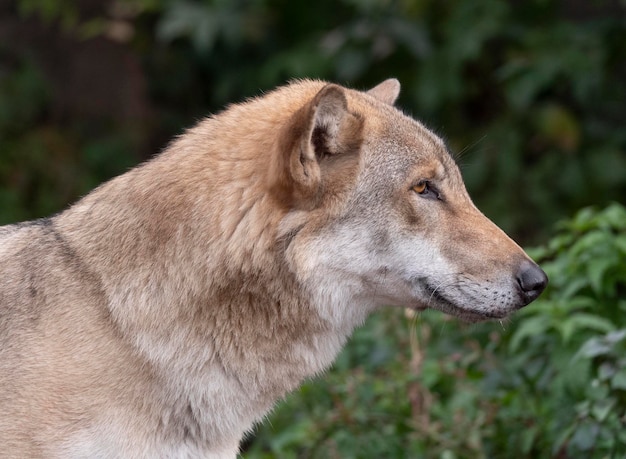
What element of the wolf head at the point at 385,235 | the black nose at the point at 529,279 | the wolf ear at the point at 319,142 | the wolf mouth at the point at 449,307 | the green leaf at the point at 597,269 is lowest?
the green leaf at the point at 597,269

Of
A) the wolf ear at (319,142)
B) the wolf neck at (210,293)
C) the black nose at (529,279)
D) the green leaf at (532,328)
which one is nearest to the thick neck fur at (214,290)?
the wolf neck at (210,293)

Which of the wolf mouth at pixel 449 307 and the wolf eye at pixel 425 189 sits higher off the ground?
the wolf eye at pixel 425 189

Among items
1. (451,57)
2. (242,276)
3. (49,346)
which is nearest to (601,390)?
(242,276)

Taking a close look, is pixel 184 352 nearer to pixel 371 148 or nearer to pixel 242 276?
pixel 242 276

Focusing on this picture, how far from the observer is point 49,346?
3570 millimetres

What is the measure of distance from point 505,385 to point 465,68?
4729mm

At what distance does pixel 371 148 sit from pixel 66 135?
25.0 ft

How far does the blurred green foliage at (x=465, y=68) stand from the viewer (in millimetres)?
8180

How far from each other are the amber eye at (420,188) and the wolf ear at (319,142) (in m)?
0.28

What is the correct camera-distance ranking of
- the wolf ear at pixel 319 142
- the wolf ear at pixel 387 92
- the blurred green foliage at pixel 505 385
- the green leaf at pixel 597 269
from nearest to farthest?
the wolf ear at pixel 319 142 < the blurred green foliage at pixel 505 385 < the wolf ear at pixel 387 92 < the green leaf at pixel 597 269

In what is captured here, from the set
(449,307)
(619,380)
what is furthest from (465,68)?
(449,307)

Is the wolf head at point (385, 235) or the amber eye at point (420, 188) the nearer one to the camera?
the wolf head at point (385, 235)

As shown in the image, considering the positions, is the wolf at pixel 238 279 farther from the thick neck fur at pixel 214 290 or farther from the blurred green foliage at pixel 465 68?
the blurred green foliage at pixel 465 68

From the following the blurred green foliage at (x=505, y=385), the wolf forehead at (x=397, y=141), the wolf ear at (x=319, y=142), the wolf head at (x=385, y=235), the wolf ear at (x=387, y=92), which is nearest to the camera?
the wolf ear at (x=319, y=142)
